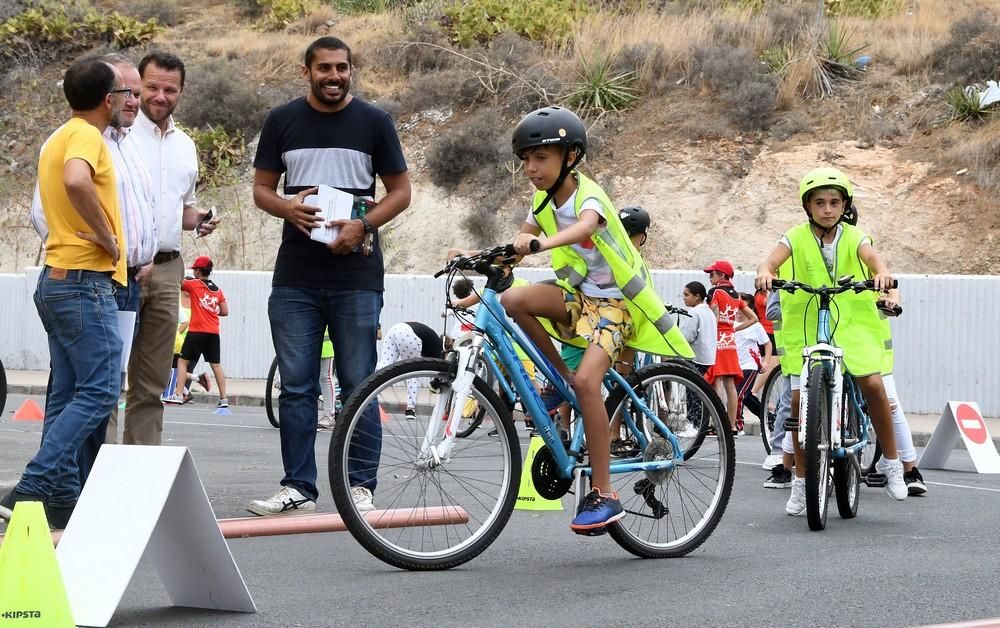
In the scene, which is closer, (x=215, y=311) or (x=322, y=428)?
(x=322, y=428)

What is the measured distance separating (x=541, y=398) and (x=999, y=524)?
3224 mm

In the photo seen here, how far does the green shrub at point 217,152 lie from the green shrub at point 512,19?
5.96 metres

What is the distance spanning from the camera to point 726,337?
55.7 feet

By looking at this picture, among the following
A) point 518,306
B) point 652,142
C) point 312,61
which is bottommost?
point 518,306

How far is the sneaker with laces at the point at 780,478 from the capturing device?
34.1 ft

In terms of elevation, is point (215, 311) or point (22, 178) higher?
point (22, 178)

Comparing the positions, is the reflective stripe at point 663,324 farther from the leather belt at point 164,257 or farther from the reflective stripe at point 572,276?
the leather belt at point 164,257

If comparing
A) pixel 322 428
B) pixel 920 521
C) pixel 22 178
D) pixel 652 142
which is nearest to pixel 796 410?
pixel 920 521

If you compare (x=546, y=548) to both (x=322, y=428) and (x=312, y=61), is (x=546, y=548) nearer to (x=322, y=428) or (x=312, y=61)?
(x=312, y=61)

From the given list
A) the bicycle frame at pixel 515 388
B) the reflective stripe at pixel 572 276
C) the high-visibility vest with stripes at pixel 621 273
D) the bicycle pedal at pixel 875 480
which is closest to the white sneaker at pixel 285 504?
the bicycle frame at pixel 515 388

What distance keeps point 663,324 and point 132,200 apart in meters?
2.60

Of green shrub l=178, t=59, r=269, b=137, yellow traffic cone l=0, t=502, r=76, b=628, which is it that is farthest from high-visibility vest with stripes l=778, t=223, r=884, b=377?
green shrub l=178, t=59, r=269, b=137

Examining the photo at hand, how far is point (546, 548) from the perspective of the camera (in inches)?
284

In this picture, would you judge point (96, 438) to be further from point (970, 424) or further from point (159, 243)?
point (970, 424)
